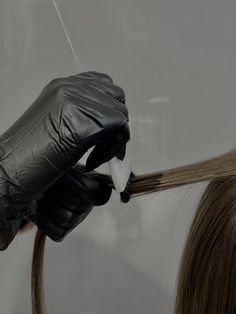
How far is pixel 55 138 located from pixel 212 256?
314 mm

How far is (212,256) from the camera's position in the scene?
777 millimetres

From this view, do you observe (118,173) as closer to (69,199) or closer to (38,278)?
(69,199)

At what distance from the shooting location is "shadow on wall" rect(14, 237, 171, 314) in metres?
1.17

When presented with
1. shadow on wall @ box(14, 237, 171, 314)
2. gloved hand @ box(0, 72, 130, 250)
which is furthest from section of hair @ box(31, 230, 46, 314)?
gloved hand @ box(0, 72, 130, 250)

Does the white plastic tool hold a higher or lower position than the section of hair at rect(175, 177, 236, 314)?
higher

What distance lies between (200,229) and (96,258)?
44 cm

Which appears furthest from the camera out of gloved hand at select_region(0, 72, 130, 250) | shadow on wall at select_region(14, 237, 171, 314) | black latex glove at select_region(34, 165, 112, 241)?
shadow on wall at select_region(14, 237, 171, 314)

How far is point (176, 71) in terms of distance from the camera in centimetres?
119

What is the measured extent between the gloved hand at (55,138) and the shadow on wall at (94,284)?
41 cm

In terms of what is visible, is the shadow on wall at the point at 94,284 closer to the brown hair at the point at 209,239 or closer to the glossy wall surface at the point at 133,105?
the glossy wall surface at the point at 133,105

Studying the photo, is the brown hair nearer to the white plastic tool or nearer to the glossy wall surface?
the white plastic tool

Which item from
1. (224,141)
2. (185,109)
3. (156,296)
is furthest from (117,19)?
(156,296)

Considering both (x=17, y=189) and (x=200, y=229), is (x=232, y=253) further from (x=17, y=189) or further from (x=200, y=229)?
(x=17, y=189)

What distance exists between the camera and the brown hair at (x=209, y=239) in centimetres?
76
